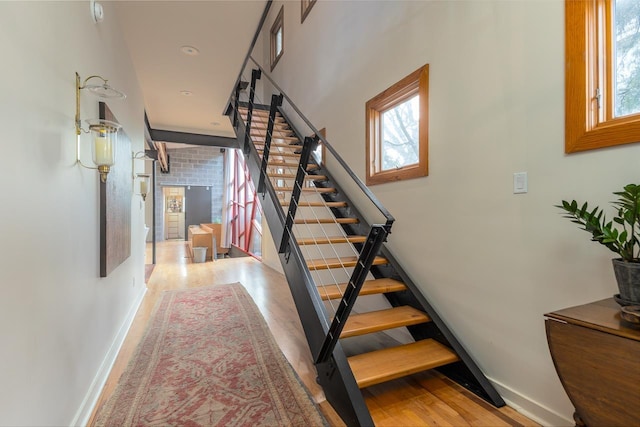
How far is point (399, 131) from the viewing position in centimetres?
248

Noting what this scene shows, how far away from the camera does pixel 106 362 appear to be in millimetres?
2016

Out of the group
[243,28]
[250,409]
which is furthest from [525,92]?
[243,28]

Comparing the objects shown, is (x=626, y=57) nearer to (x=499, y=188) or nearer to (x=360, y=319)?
(x=499, y=188)

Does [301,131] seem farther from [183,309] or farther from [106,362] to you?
[106,362]

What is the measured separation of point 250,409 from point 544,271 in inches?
68.8

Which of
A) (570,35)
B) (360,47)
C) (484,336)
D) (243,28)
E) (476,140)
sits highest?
(243,28)

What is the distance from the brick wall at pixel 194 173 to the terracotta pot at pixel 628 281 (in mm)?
11266

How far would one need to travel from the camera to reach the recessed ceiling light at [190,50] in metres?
3.86

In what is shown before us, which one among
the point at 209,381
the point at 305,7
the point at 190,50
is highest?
the point at 305,7

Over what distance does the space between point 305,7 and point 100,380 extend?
15.6 feet

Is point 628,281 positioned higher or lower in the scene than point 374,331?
higher

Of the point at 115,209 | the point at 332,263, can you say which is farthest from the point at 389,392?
the point at 115,209

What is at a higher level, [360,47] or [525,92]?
[360,47]

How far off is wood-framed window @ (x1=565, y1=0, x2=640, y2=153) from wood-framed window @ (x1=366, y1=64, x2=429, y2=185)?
0.86 meters
